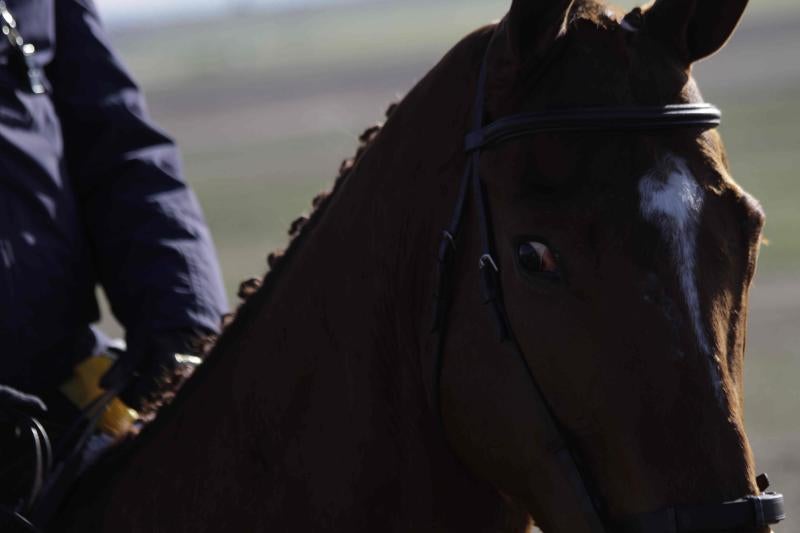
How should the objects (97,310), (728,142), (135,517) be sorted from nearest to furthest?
(135,517) → (97,310) → (728,142)

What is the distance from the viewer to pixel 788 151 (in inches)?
933

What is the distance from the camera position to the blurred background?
12923 mm

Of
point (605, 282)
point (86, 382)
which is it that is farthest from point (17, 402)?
point (605, 282)

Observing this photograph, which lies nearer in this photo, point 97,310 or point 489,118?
point 489,118

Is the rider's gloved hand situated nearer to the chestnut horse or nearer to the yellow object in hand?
the yellow object in hand

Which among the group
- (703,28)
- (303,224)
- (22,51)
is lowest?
(303,224)

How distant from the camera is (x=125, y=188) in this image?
12.0ft

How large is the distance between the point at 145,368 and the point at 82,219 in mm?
502

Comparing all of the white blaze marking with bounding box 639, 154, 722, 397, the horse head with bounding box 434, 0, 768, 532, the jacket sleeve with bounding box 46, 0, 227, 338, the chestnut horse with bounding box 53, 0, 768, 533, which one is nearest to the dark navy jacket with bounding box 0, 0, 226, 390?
the jacket sleeve with bounding box 46, 0, 227, 338

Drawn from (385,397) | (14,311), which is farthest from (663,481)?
(14,311)

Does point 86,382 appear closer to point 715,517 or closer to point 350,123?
point 715,517

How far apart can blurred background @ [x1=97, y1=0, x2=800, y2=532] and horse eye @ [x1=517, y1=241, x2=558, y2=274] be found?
0.93 meters

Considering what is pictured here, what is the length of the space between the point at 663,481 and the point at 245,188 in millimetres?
23448

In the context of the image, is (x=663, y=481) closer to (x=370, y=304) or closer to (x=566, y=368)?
(x=566, y=368)
